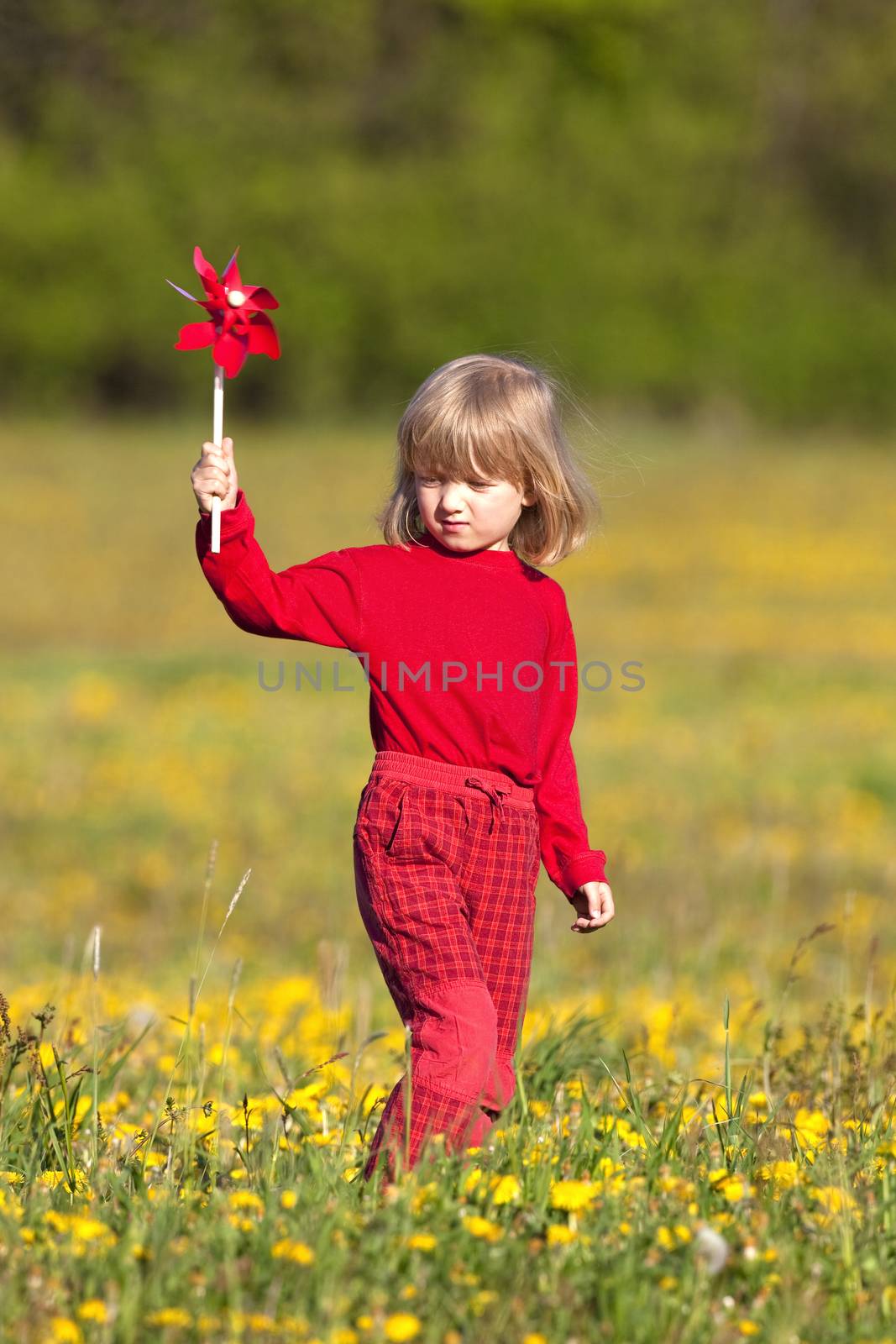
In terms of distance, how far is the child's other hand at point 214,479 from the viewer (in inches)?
110

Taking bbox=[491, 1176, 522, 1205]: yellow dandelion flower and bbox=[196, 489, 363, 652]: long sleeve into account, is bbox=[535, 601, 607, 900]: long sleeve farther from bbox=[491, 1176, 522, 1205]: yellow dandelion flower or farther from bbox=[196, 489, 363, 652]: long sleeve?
bbox=[491, 1176, 522, 1205]: yellow dandelion flower

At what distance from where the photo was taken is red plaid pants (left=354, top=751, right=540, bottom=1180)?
2.86m

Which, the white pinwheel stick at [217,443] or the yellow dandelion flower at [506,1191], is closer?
the yellow dandelion flower at [506,1191]

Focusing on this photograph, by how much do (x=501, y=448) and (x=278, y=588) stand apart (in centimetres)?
48

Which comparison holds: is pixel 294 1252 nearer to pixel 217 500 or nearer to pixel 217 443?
pixel 217 500

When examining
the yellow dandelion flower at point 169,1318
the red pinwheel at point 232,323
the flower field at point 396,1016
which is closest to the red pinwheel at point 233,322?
the red pinwheel at point 232,323

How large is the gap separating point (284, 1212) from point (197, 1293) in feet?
0.79

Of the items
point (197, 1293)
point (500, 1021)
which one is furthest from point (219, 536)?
point (197, 1293)

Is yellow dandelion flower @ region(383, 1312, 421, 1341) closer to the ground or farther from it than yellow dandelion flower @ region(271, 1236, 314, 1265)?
closer to the ground

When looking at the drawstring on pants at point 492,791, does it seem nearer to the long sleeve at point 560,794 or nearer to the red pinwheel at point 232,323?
the long sleeve at point 560,794

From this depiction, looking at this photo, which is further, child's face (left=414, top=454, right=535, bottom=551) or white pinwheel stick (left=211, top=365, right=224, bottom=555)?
child's face (left=414, top=454, right=535, bottom=551)

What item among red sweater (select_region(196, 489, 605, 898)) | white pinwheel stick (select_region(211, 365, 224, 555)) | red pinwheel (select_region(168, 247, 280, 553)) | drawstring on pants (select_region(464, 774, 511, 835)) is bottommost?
drawstring on pants (select_region(464, 774, 511, 835))

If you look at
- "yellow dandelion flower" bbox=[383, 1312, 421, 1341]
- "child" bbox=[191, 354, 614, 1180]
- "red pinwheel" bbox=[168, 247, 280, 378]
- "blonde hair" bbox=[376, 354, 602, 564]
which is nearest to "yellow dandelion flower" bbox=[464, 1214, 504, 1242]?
"yellow dandelion flower" bbox=[383, 1312, 421, 1341]

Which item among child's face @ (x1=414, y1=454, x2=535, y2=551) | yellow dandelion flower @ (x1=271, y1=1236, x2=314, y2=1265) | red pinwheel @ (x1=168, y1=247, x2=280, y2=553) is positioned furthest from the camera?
child's face @ (x1=414, y1=454, x2=535, y2=551)
